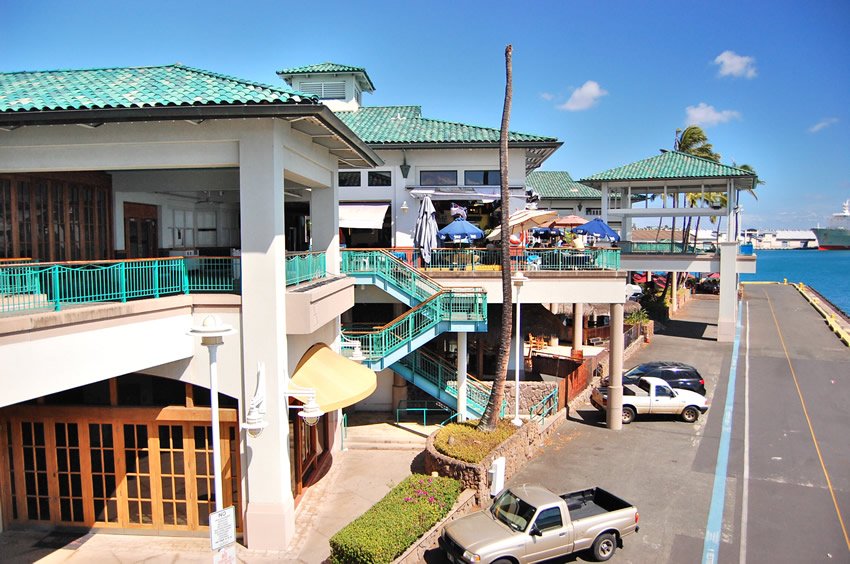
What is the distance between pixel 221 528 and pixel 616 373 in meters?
15.1

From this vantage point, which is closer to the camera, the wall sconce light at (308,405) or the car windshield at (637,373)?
the wall sconce light at (308,405)

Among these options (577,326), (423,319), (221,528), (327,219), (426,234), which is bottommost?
(221,528)

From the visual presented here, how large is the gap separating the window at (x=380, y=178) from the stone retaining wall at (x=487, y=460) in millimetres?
11286

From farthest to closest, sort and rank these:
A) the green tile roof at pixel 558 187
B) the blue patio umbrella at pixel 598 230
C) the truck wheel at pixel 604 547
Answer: the green tile roof at pixel 558 187 < the blue patio umbrella at pixel 598 230 < the truck wheel at pixel 604 547

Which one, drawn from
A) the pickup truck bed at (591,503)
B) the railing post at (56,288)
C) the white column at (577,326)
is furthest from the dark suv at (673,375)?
the railing post at (56,288)

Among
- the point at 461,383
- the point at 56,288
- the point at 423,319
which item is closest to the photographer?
the point at 56,288

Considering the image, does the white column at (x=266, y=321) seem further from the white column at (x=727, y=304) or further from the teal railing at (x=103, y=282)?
the white column at (x=727, y=304)

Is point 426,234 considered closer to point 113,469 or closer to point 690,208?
point 113,469

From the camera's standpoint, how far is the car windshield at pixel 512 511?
38.8ft

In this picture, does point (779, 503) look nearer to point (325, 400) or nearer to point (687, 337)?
point (325, 400)

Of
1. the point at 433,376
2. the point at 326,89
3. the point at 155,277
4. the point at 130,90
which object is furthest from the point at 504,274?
the point at 326,89

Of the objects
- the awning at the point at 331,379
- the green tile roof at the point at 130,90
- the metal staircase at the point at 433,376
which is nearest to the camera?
the green tile roof at the point at 130,90

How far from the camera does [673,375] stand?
82.2 feet

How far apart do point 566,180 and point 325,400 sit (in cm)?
5040
